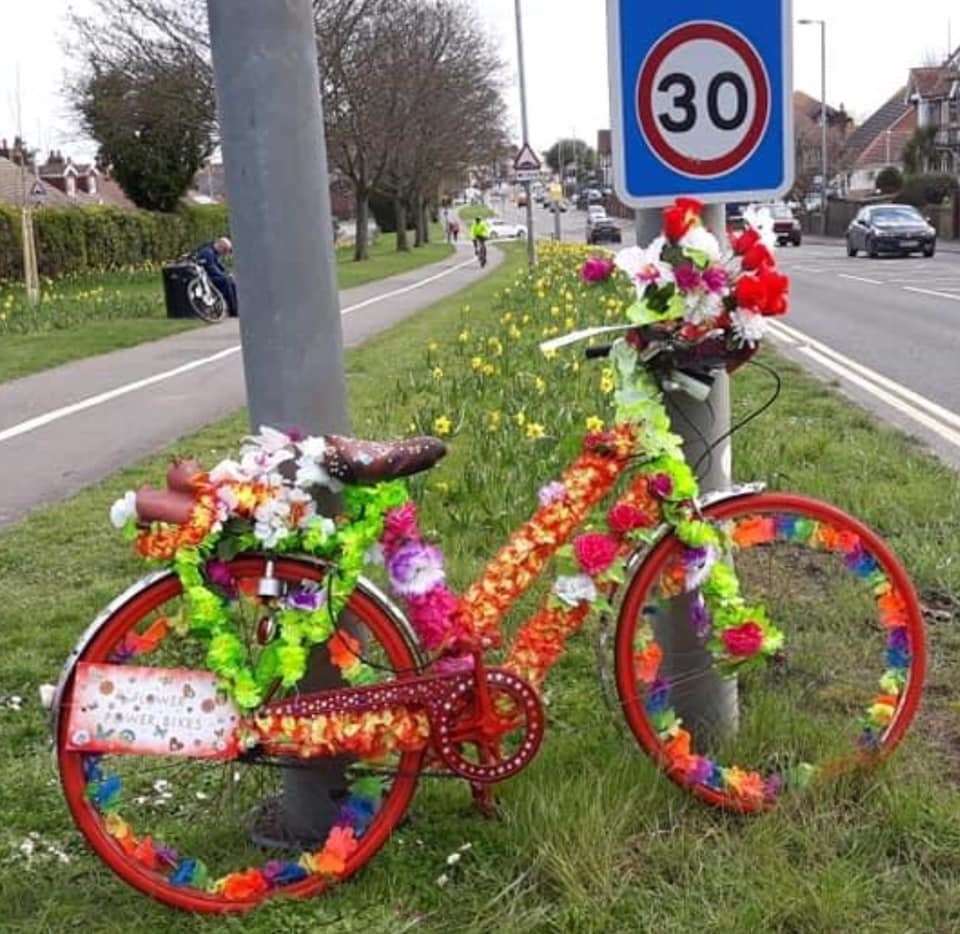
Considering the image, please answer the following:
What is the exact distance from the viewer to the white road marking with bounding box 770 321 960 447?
9219 millimetres

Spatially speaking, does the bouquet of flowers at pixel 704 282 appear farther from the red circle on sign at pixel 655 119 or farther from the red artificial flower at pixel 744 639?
the red artificial flower at pixel 744 639

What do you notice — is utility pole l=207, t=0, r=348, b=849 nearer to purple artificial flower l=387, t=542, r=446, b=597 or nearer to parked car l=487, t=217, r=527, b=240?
purple artificial flower l=387, t=542, r=446, b=597

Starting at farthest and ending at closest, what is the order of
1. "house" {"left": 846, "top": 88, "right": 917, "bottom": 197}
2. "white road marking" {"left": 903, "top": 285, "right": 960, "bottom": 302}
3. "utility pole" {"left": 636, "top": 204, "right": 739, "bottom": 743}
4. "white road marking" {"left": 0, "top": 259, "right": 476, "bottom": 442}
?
1. "house" {"left": 846, "top": 88, "right": 917, "bottom": 197}
2. "white road marking" {"left": 903, "top": 285, "right": 960, "bottom": 302}
3. "white road marking" {"left": 0, "top": 259, "right": 476, "bottom": 442}
4. "utility pole" {"left": 636, "top": 204, "right": 739, "bottom": 743}

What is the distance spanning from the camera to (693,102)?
10.8ft

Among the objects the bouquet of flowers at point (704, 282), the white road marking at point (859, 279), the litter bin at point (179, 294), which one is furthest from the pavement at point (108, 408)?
the white road marking at point (859, 279)

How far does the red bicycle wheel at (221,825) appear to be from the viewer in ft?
9.48

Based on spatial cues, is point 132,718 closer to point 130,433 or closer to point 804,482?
point 804,482

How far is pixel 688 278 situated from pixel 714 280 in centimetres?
6

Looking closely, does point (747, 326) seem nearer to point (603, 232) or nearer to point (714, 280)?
point (714, 280)

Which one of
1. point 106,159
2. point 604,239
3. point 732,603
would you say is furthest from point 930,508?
point 604,239

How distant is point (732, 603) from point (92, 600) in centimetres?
296

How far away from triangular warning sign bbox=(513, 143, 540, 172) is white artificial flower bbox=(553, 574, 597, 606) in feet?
99.7

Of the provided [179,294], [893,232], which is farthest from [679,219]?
[893,232]

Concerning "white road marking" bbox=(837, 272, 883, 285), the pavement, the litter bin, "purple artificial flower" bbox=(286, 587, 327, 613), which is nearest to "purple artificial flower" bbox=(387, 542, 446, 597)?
"purple artificial flower" bbox=(286, 587, 327, 613)
